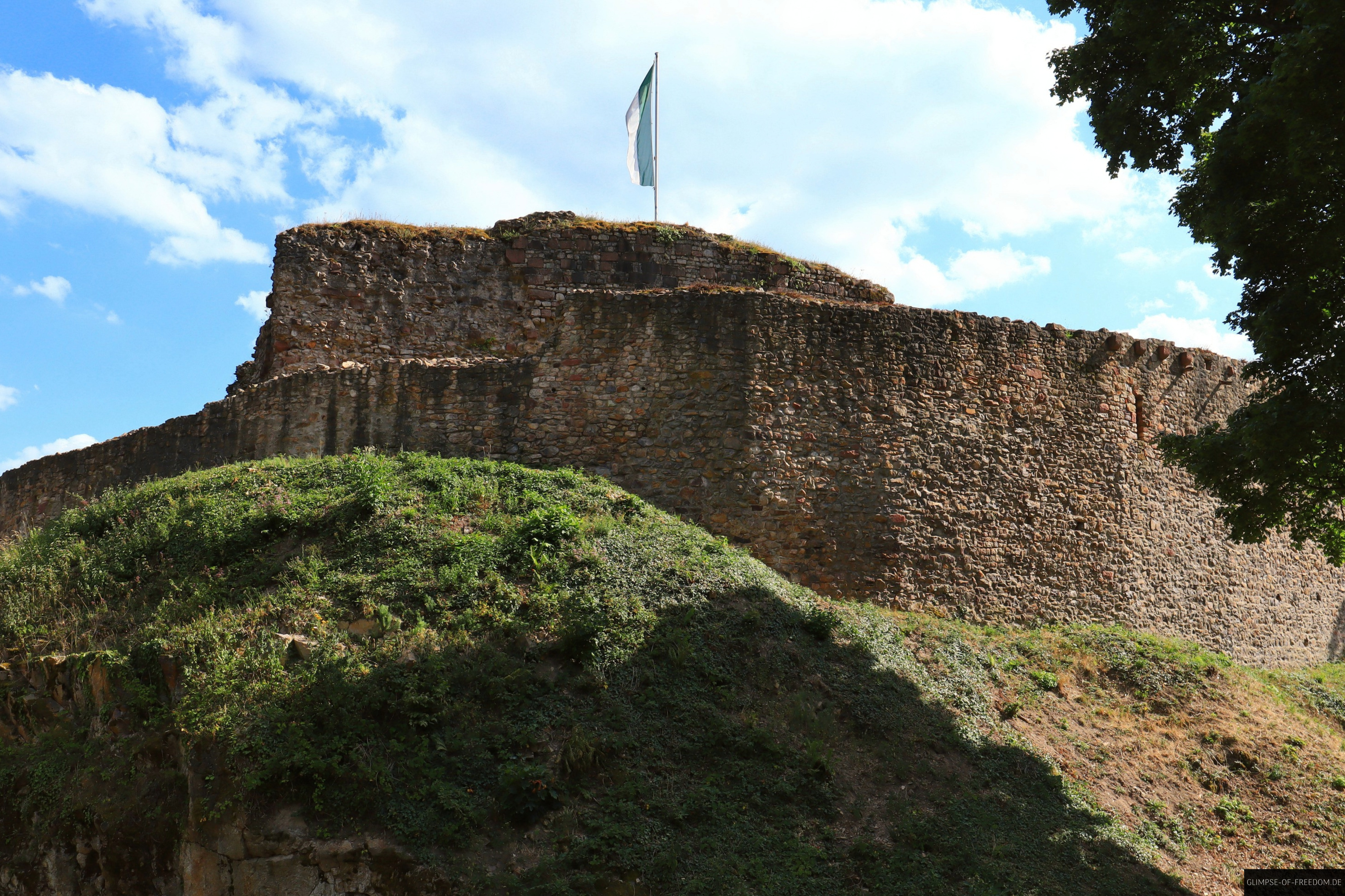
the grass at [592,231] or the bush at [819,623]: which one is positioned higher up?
the grass at [592,231]

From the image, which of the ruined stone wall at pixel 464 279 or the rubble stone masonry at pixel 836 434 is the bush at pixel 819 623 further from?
the ruined stone wall at pixel 464 279

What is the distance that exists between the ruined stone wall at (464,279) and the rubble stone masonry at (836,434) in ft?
0.38

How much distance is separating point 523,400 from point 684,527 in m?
3.00

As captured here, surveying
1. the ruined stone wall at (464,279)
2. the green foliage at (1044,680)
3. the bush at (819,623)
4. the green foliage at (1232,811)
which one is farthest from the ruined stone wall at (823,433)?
the green foliage at (1232,811)

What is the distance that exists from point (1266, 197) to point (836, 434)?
549 cm

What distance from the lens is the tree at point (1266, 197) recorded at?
7184mm

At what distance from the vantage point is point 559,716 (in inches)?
296

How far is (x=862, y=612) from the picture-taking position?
11133mm

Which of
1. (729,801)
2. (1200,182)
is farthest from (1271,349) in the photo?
(729,801)

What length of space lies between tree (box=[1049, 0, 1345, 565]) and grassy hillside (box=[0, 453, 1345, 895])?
296cm

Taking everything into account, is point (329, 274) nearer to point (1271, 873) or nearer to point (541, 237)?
point (541, 237)

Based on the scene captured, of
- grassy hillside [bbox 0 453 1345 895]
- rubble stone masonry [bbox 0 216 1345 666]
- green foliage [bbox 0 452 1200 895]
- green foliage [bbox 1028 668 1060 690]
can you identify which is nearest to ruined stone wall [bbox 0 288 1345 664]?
rubble stone masonry [bbox 0 216 1345 666]

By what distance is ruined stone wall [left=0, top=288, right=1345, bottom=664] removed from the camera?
1196cm

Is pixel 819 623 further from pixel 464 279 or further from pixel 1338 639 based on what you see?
pixel 1338 639
